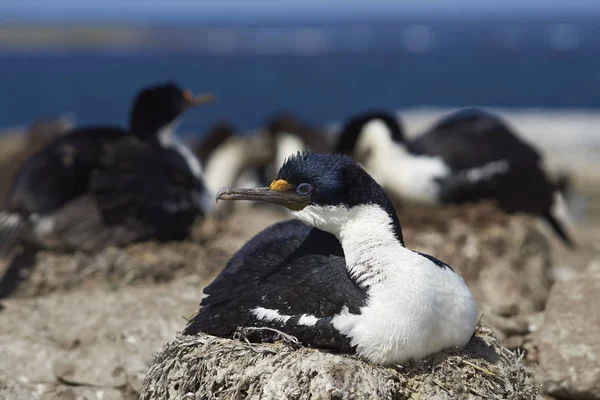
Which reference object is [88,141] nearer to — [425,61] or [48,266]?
[48,266]

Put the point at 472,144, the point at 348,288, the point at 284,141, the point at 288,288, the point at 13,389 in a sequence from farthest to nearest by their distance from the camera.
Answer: the point at 284,141, the point at 472,144, the point at 13,389, the point at 288,288, the point at 348,288

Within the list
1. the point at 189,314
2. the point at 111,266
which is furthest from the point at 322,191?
the point at 111,266

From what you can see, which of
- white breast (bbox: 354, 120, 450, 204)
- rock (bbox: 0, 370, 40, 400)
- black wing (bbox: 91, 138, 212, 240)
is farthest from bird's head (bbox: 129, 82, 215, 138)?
rock (bbox: 0, 370, 40, 400)

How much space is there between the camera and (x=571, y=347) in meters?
5.90

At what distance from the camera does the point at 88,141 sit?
330 inches

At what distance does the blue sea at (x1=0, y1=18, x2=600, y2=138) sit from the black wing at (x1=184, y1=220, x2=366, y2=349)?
3407 cm

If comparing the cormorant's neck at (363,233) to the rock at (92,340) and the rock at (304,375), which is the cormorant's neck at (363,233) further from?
the rock at (92,340)

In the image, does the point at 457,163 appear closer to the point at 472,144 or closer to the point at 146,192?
the point at 472,144

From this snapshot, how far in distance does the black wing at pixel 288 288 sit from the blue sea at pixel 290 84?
3407 centimetres

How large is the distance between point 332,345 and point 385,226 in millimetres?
645

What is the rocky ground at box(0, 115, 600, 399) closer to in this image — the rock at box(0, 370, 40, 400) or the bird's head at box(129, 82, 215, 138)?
the rock at box(0, 370, 40, 400)

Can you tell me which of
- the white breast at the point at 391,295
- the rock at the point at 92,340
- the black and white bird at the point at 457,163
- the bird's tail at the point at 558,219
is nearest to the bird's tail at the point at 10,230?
the rock at the point at 92,340

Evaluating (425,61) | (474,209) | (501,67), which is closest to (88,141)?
(474,209)

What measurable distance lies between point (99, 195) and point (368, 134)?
3.45 metres
